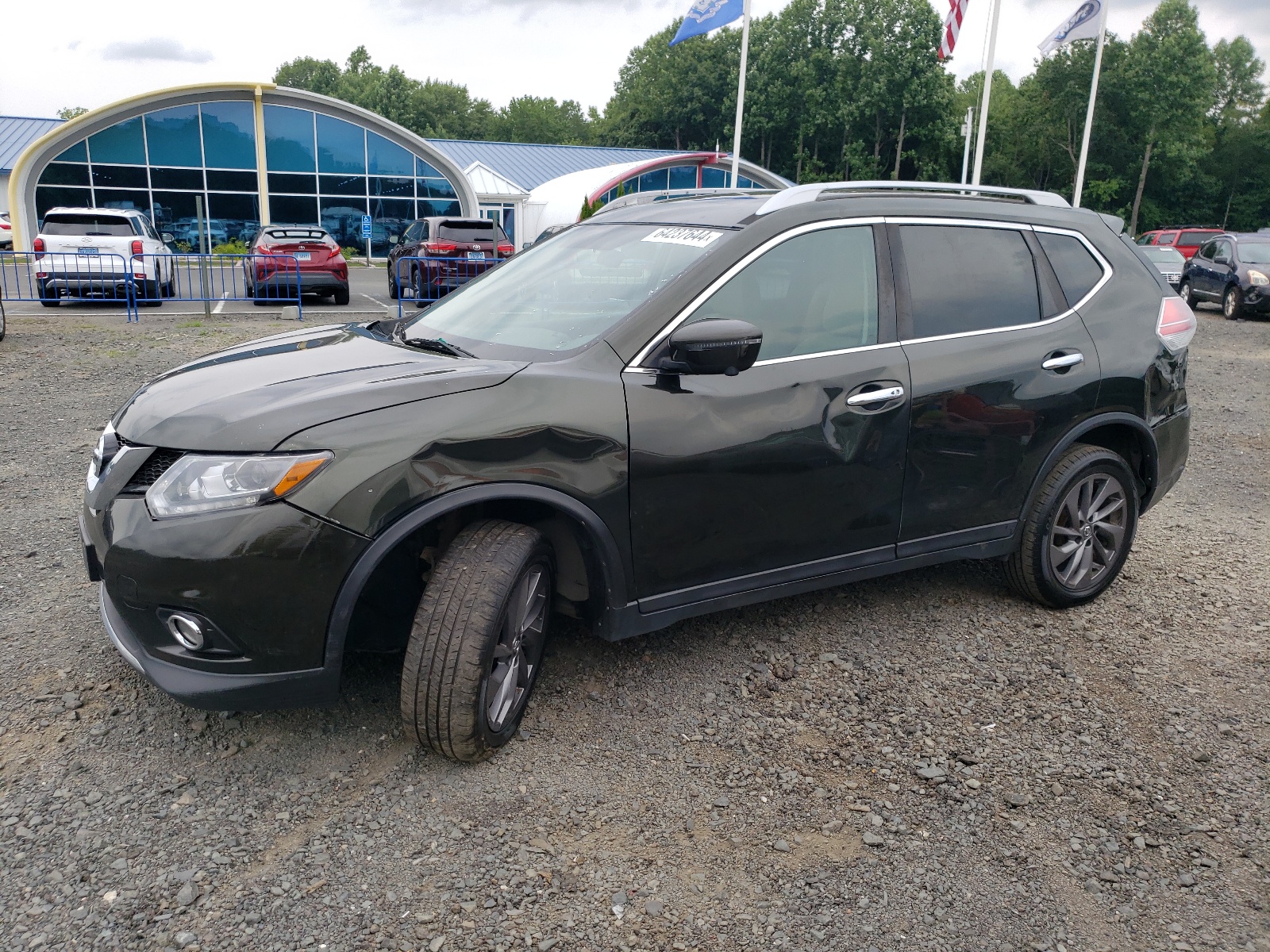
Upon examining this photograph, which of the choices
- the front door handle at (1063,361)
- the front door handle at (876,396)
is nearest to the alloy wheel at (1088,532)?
the front door handle at (1063,361)

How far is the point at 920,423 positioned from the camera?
3627mm

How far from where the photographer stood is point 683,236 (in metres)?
3.58

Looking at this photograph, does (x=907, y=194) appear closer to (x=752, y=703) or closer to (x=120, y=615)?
(x=752, y=703)

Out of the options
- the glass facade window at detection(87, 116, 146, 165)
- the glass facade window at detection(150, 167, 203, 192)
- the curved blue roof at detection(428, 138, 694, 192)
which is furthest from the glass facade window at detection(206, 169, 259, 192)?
the curved blue roof at detection(428, 138, 694, 192)

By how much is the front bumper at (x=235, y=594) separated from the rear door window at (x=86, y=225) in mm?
15801

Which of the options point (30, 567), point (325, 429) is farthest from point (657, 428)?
point (30, 567)

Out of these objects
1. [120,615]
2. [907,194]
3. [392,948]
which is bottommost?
[392,948]

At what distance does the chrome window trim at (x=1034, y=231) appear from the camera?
147 inches

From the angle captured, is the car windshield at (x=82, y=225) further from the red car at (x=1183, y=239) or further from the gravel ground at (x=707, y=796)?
the red car at (x=1183, y=239)

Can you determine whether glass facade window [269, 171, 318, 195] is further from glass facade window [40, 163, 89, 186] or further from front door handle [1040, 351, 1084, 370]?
front door handle [1040, 351, 1084, 370]

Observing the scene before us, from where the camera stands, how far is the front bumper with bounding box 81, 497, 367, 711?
259cm

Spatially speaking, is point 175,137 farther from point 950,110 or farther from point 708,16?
point 950,110

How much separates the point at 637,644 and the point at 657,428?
1.15 meters

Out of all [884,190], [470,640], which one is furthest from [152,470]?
[884,190]
